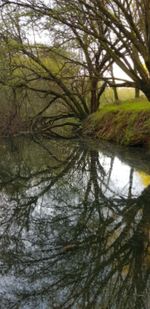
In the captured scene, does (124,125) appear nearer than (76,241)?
No

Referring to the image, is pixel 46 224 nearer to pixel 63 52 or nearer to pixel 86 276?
pixel 86 276

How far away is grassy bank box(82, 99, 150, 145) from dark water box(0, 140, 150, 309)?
535cm

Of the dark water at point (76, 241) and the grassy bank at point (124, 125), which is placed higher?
the grassy bank at point (124, 125)

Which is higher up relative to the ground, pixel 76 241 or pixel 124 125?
pixel 124 125

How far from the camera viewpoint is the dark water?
10.6 feet

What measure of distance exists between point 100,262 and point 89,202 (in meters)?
2.49

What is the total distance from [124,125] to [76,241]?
1153 cm

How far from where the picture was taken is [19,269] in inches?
148

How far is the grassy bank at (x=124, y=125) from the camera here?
46.2ft

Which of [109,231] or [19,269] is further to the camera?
[109,231]

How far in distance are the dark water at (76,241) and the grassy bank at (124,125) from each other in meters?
5.35

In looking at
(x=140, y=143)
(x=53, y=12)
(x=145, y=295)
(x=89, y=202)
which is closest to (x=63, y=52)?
(x=140, y=143)

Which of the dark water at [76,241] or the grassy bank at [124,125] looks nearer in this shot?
the dark water at [76,241]

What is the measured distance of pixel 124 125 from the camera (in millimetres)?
15766
